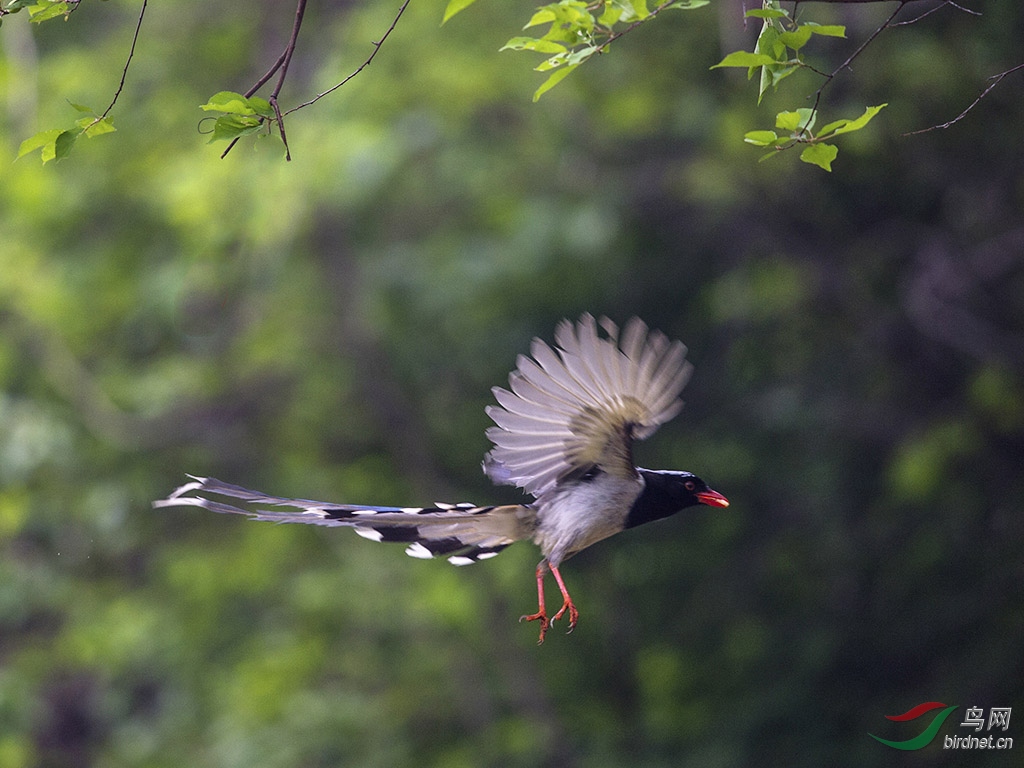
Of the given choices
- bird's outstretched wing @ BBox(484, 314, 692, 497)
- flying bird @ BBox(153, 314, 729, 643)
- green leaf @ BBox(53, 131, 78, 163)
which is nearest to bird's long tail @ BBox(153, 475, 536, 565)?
flying bird @ BBox(153, 314, 729, 643)

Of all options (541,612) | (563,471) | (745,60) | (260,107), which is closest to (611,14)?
(745,60)

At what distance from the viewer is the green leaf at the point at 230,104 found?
2.05 metres

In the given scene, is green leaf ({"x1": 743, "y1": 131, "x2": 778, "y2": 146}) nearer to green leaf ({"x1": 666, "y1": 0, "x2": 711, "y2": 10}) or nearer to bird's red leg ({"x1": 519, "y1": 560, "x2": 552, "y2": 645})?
green leaf ({"x1": 666, "y1": 0, "x2": 711, "y2": 10})

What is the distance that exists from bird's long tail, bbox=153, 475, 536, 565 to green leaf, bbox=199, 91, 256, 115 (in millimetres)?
724

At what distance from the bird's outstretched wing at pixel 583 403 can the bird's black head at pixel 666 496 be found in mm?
114

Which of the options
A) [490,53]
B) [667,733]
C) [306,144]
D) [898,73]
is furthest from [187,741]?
[898,73]

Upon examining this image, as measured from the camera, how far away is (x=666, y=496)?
8.78 ft

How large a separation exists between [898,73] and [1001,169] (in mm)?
870

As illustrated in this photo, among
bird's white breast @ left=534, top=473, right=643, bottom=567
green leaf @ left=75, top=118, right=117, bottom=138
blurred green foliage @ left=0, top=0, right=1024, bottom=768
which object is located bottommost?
blurred green foliage @ left=0, top=0, right=1024, bottom=768

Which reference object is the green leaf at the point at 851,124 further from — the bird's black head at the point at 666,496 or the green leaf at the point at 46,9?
the green leaf at the point at 46,9

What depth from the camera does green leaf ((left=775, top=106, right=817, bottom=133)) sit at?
208cm

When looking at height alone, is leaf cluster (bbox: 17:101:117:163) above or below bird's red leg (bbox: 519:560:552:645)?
above

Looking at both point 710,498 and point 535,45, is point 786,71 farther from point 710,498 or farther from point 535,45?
point 710,498

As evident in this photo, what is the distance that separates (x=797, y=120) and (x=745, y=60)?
0.59 ft
